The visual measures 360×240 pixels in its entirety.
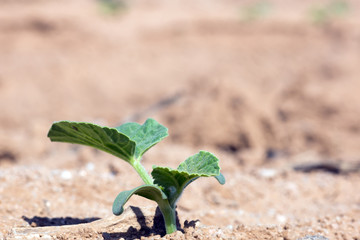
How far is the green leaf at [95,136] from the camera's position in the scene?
157 cm

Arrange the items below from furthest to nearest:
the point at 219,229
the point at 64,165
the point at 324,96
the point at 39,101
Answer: the point at 39,101
the point at 324,96
the point at 64,165
the point at 219,229

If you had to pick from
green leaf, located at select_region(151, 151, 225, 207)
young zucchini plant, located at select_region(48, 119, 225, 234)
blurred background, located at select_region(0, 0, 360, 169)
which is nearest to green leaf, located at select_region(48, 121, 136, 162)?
→ young zucchini plant, located at select_region(48, 119, 225, 234)

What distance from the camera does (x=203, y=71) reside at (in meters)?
9.95

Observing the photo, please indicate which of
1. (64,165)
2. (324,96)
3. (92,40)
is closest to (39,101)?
(92,40)

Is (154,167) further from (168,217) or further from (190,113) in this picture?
(190,113)

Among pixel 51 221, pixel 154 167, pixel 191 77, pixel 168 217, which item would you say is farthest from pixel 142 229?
pixel 191 77

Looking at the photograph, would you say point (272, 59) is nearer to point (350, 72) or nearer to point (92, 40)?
point (350, 72)

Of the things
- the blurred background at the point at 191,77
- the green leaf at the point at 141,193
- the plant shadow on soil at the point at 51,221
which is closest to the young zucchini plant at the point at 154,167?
the green leaf at the point at 141,193

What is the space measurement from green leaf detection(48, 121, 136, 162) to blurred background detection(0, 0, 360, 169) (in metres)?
3.05

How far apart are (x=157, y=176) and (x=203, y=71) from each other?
843 cm

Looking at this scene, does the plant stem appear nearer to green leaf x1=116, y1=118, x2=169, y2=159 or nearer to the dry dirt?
green leaf x1=116, y1=118, x2=169, y2=159

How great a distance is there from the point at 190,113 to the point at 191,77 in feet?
14.0

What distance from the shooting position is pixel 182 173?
158 centimetres

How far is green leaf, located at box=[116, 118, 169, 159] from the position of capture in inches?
67.9
